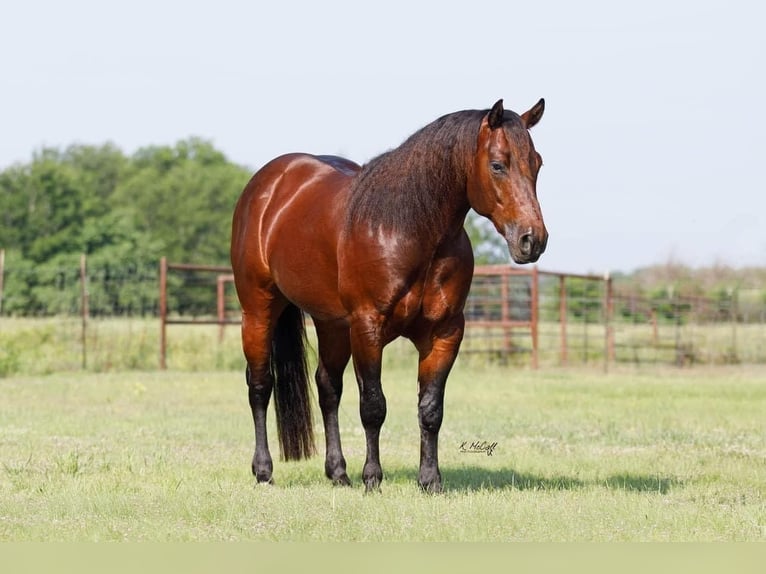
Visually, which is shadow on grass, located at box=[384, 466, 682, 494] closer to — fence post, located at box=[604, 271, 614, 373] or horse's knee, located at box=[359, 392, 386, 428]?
horse's knee, located at box=[359, 392, 386, 428]

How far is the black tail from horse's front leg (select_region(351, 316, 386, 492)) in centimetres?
148

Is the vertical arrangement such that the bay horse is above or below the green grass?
above

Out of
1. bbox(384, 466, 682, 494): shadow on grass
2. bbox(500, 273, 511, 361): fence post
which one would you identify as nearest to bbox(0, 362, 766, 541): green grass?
bbox(384, 466, 682, 494): shadow on grass

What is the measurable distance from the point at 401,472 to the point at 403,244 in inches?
90.8

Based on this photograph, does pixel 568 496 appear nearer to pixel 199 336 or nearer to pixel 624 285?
pixel 199 336

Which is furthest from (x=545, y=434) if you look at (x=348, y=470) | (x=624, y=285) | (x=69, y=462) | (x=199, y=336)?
(x=624, y=285)

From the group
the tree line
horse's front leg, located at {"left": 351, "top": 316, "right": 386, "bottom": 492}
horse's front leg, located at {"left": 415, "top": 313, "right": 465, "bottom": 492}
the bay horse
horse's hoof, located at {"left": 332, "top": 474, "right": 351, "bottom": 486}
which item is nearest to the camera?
the bay horse

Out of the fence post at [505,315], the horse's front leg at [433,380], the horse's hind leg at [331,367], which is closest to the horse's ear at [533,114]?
the horse's front leg at [433,380]

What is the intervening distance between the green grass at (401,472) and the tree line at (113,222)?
25.9 meters

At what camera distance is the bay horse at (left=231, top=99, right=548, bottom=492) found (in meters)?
6.05

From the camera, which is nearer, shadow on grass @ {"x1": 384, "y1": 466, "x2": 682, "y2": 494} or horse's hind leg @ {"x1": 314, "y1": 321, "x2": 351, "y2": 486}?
shadow on grass @ {"x1": 384, "y1": 466, "x2": 682, "y2": 494}

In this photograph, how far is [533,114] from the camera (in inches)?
250

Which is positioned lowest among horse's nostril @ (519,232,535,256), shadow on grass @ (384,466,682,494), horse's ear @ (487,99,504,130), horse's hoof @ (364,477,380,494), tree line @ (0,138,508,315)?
shadow on grass @ (384,466,682,494)

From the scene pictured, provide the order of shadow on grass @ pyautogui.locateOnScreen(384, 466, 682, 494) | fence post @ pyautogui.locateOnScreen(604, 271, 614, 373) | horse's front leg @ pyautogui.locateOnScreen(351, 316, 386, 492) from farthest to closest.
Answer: fence post @ pyautogui.locateOnScreen(604, 271, 614, 373), shadow on grass @ pyautogui.locateOnScreen(384, 466, 682, 494), horse's front leg @ pyautogui.locateOnScreen(351, 316, 386, 492)
